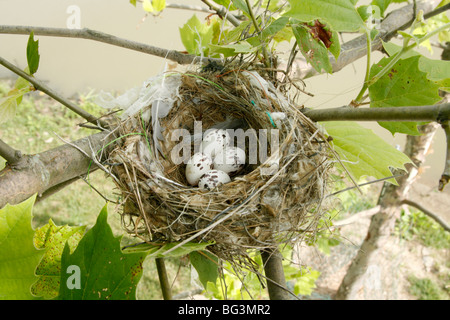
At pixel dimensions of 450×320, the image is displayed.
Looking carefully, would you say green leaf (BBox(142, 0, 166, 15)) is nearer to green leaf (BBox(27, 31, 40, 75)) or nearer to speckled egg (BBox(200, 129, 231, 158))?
speckled egg (BBox(200, 129, 231, 158))

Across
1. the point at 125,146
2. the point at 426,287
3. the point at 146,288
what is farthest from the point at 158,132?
the point at 426,287

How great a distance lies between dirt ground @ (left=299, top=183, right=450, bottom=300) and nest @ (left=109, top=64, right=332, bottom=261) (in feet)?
5.49

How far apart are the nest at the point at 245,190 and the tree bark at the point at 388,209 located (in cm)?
91

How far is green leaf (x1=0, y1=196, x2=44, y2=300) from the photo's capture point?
1.31 feet

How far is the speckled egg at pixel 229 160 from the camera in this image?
45.8 inches

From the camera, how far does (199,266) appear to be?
760 mm

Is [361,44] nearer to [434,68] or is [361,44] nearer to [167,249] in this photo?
[434,68]

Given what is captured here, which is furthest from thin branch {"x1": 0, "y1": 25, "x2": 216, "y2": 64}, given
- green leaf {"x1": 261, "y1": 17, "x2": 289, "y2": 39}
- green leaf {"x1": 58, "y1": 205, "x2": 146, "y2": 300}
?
green leaf {"x1": 58, "y1": 205, "x2": 146, "y2": 300}

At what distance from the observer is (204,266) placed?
763 millimetres

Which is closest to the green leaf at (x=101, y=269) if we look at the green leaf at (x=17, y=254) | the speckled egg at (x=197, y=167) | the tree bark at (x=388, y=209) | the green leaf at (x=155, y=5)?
the green leaf at (x=17, y=254)

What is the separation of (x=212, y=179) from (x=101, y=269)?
632 millimetres

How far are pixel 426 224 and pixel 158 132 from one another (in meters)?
2.72

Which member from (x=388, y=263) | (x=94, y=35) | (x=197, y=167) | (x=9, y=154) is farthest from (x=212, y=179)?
(x=388, y=263)

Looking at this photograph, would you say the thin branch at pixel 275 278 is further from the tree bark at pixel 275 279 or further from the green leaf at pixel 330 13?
the green leaf at pixel 330 13
